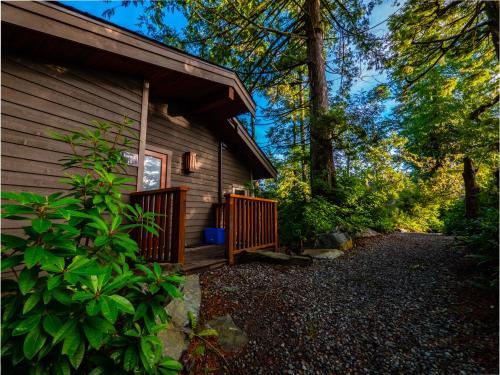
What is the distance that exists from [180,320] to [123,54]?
336cm

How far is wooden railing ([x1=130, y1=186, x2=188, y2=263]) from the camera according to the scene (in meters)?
3.10

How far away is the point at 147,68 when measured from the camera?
3.76 meters

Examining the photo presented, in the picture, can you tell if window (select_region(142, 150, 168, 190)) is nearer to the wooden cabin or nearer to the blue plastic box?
the wooden cabin

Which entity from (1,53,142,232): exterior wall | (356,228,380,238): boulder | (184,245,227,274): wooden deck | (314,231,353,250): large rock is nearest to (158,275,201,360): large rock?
(184,245,227,274): wooden deck

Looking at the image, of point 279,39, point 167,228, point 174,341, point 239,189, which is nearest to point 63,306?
point 174,341

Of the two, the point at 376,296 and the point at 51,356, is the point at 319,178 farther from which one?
the point at 51,356

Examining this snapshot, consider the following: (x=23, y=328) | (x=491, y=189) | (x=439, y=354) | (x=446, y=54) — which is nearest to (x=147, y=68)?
(x=23, y=328)

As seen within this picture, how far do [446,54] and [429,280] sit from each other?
6.76 metres

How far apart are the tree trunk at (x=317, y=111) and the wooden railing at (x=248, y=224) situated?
215cm

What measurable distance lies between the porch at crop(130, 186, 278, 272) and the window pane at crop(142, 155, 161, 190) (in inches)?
47.1

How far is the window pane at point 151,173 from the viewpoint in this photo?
15.7 feet

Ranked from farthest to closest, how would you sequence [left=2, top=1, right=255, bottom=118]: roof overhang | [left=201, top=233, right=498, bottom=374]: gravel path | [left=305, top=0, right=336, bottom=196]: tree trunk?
1. [left=305, top=0, right=336, bottom=196]: tree trunk
2. [left=2, top=1, right=255, bottom=118]: roof overhang
3. [left=201, top=233, right=498, bottom=374]: gravel path

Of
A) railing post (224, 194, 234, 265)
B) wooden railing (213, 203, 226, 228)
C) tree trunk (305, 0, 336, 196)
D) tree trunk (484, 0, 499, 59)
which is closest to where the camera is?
railing post (224, 194, 234, 265)

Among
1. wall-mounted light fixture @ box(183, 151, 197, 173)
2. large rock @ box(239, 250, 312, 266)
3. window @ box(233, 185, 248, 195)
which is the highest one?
wall-mounted light fixture @ box(183, 151, 197, 173)
